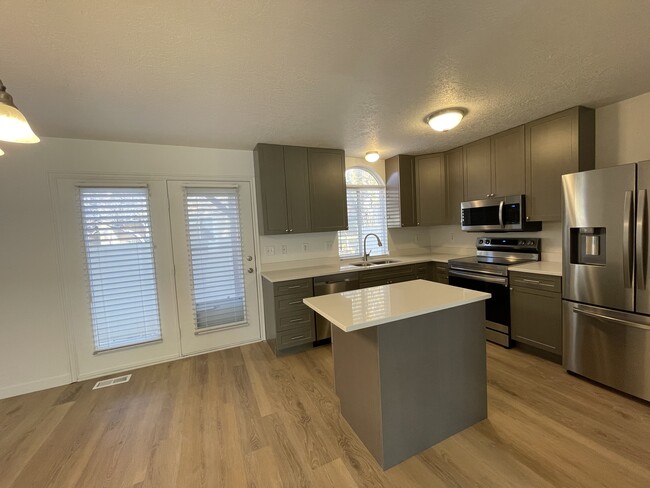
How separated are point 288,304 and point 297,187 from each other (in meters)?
1.42

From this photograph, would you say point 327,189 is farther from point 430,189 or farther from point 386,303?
point 386,303

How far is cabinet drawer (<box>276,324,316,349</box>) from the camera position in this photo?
10.2ft

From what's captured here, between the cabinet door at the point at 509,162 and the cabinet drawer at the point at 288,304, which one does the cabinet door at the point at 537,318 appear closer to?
the cabinet door at the point at 509,162

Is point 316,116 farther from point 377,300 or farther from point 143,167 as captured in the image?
point 143,167

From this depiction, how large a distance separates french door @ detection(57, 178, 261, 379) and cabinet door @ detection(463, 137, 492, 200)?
9.56 feet

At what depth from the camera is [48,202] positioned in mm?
2689

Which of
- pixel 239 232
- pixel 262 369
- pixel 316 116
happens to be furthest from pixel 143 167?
pixel 262 369

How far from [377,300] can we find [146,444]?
6.23ft

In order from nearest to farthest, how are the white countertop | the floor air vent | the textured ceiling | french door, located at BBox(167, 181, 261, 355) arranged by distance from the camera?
1. the textured ceiling
2. the white countertop
3. the floor air vent
4. french door, located at BBox(167, 181, 261, 355)

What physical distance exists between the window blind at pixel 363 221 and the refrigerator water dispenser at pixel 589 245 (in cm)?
Result: 244

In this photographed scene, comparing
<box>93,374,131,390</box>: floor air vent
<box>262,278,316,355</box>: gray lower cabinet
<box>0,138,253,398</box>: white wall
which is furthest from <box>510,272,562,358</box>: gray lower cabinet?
<box>0,138,253,398</box>: white wall

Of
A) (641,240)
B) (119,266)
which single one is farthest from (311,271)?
(641,240)

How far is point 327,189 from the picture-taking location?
361 centimetres

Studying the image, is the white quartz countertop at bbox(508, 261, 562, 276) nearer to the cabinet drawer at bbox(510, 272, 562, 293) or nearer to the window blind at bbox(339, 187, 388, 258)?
the cabinet drawer at bbox(510, 272, 562, 293)
